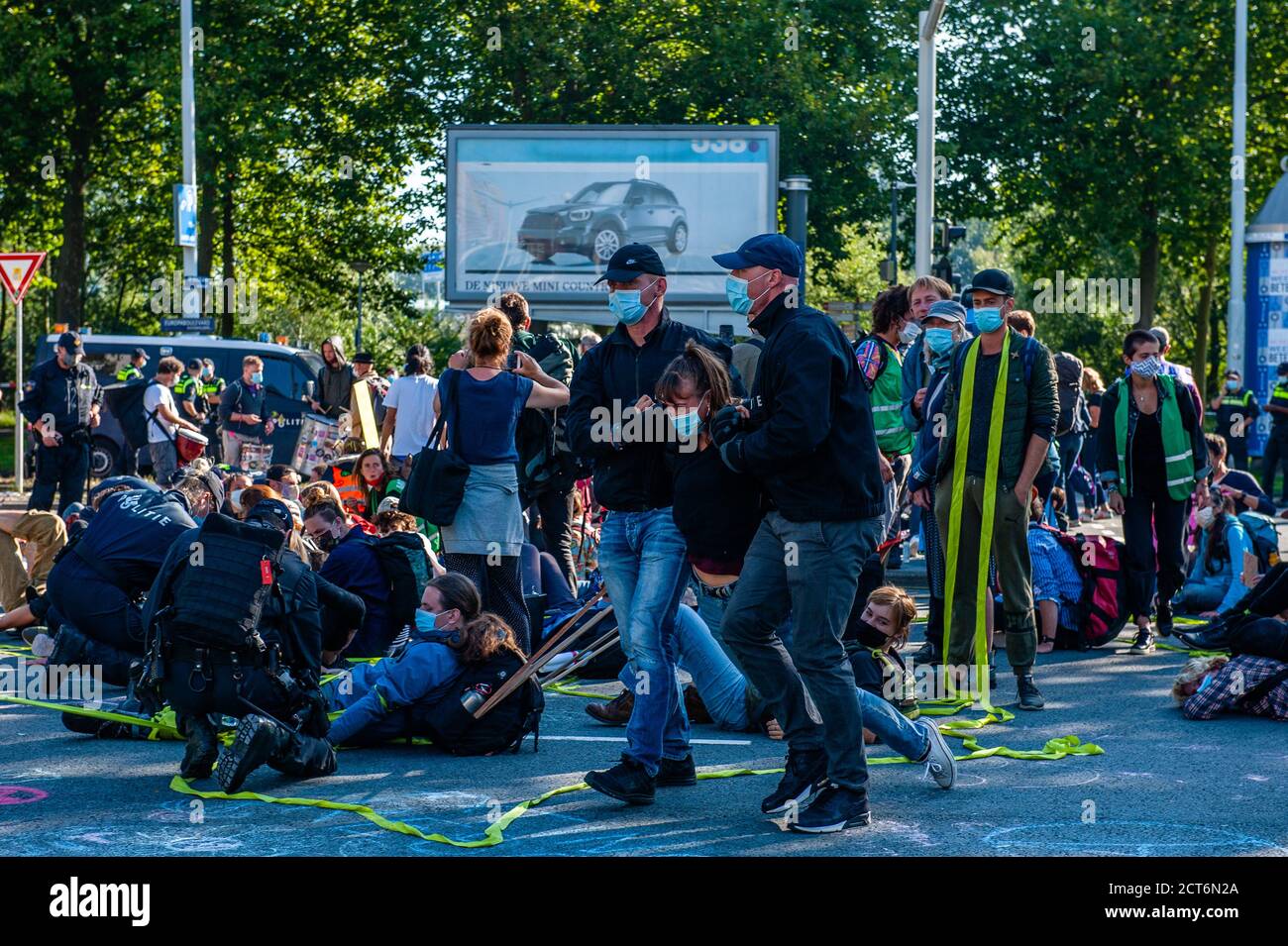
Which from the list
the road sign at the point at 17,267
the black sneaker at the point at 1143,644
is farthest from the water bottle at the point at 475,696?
the road sign at the point at 17,267

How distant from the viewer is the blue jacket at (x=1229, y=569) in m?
11.1

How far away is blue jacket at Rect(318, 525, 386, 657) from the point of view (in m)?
9.52

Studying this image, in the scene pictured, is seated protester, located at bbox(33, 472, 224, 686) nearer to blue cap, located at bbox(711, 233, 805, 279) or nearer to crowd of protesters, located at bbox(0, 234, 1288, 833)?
crowd of protesters, located at bbox(0, 234, 1288, 833)

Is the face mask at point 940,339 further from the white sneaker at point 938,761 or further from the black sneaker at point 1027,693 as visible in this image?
the white sneaker at point 938,761

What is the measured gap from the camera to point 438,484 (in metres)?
8.38

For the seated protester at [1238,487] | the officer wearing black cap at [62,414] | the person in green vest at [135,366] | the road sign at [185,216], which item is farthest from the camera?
the road sign at [185,216]

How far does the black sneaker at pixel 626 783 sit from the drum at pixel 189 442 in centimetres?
1160

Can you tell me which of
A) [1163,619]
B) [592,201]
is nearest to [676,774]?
[1163,619]

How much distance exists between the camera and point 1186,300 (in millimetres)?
51719

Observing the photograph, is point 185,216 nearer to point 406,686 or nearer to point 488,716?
point 406,686

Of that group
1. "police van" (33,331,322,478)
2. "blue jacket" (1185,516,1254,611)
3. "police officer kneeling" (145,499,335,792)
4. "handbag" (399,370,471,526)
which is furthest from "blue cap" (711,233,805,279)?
"police van" (33,331,322,478)

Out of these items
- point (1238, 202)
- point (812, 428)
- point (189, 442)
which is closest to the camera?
point (812, 428)

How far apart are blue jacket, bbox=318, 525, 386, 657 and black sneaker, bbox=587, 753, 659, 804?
337cm

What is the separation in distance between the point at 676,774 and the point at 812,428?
1659 millimetres
